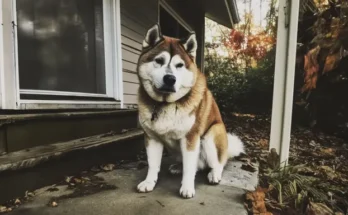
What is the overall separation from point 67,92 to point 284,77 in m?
1.91

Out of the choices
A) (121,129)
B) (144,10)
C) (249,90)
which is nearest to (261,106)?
(249,90)

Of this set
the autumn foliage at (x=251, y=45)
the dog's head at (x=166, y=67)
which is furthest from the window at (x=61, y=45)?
the autumn foliage at (x=251, y=45)

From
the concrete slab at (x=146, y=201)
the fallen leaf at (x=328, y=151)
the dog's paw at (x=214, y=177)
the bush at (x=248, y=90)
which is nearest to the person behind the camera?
the concrete slab at (x=146, y=201)

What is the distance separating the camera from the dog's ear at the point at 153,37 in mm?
1800

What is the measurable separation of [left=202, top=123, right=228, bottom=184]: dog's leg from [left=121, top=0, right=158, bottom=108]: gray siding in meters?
1.79

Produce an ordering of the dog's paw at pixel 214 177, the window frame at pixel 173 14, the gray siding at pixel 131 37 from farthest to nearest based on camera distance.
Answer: the window frame at pixel 173 14 < the gray siding at pixel 131 37 < the dog's paw at pixel 214 177

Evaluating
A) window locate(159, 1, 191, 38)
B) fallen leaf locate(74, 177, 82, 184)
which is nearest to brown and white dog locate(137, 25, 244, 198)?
fallen leaf locate(74, 177, 82, 184)

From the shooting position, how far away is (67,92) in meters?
2.60

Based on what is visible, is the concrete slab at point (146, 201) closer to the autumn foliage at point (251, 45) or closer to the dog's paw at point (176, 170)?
the dog's paw at point (176, 170)

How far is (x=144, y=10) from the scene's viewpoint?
172 inches

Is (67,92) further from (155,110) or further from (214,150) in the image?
(214,150)

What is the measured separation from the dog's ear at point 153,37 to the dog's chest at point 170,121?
0.42m

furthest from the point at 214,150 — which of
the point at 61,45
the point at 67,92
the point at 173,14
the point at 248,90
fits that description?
the point at 248,90

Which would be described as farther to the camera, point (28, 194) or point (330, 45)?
point (330, 45)
